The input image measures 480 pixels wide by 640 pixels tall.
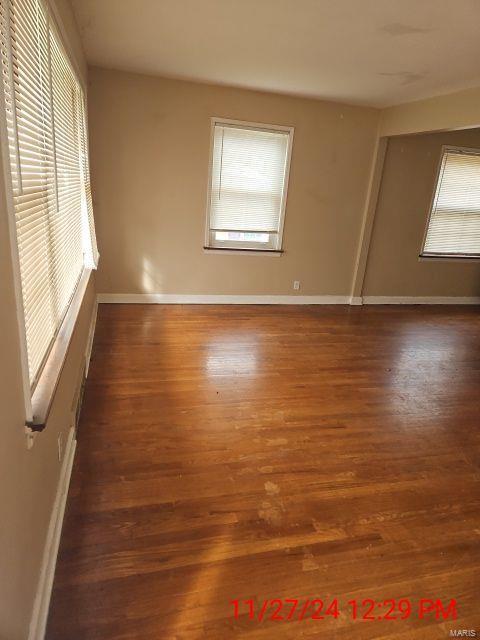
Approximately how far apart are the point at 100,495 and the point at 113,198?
11.4ft

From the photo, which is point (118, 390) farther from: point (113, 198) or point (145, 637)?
point (113, 198)

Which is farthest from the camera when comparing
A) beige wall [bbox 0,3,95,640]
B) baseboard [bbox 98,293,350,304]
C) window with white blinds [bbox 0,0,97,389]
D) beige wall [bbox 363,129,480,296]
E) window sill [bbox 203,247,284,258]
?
beige wall [bbox 363,129,480,296]

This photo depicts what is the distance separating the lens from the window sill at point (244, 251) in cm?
504

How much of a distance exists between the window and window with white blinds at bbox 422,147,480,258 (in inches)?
88.3

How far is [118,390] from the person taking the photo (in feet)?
9.73

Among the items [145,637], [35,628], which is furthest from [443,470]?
[35,628]

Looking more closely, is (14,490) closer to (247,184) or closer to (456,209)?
(247,184)

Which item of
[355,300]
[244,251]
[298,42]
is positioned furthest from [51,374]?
[355,300]

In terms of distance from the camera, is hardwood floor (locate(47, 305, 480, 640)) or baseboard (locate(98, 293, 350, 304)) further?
baseboard (locate(98, 293, 350, 304))

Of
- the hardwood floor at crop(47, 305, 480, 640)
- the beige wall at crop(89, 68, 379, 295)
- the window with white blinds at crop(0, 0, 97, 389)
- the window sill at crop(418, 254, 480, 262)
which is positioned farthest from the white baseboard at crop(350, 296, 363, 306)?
the window with white blinds at crop(0, 0, 97, 389)

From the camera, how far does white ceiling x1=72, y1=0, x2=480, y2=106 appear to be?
7.78 feet

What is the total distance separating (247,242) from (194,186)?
3.13 ft

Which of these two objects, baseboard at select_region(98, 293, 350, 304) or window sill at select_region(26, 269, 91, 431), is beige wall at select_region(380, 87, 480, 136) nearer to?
baseboard at select_region(98, 293, 350, 304)

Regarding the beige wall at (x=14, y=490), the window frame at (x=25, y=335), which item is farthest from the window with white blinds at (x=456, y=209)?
the beige wall at (x=14, y=490)
